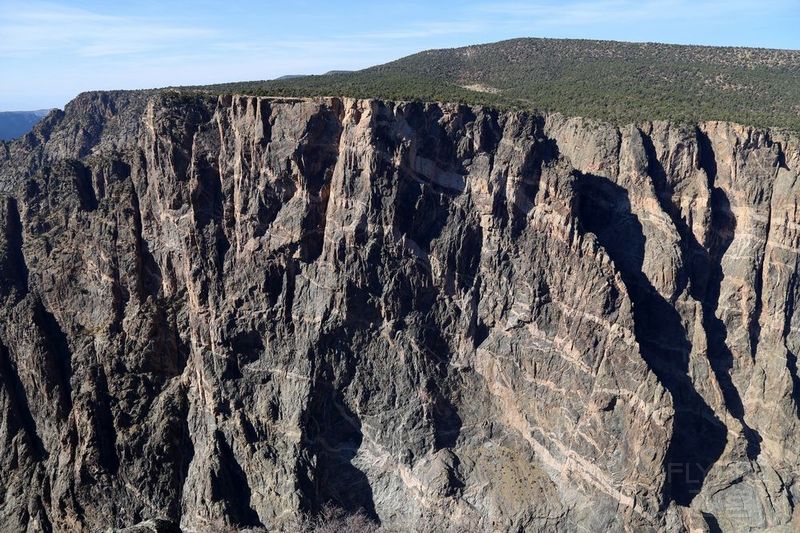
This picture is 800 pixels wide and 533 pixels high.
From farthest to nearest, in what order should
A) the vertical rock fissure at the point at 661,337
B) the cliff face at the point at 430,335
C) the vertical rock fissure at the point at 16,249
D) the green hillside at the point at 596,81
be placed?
1. the vertical rock fissure at the point at 16,249
2. the green hillside at the point at 596,81
3. the vertical rock fissure at the point at 661,337
4. the cliff face at the point at 430,335

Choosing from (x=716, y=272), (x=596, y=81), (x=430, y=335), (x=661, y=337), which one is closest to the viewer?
(x=430, y=335)

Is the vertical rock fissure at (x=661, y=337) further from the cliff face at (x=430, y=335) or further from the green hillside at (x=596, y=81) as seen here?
the green hillside at (x=596, y=81)

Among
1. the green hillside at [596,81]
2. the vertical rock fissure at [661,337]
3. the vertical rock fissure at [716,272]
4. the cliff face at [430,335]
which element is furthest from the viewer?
the green hillside at [596,81]

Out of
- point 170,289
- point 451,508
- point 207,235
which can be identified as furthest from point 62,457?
point 451,508

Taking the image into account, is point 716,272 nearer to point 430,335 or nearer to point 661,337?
point 661,337

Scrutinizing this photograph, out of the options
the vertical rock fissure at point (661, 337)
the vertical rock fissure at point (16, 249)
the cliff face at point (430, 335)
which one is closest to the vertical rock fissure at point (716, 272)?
the cliff face at point (430, 335)

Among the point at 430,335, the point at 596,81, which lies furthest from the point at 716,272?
the point at 596,81

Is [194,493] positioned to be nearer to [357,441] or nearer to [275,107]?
[357,441]
